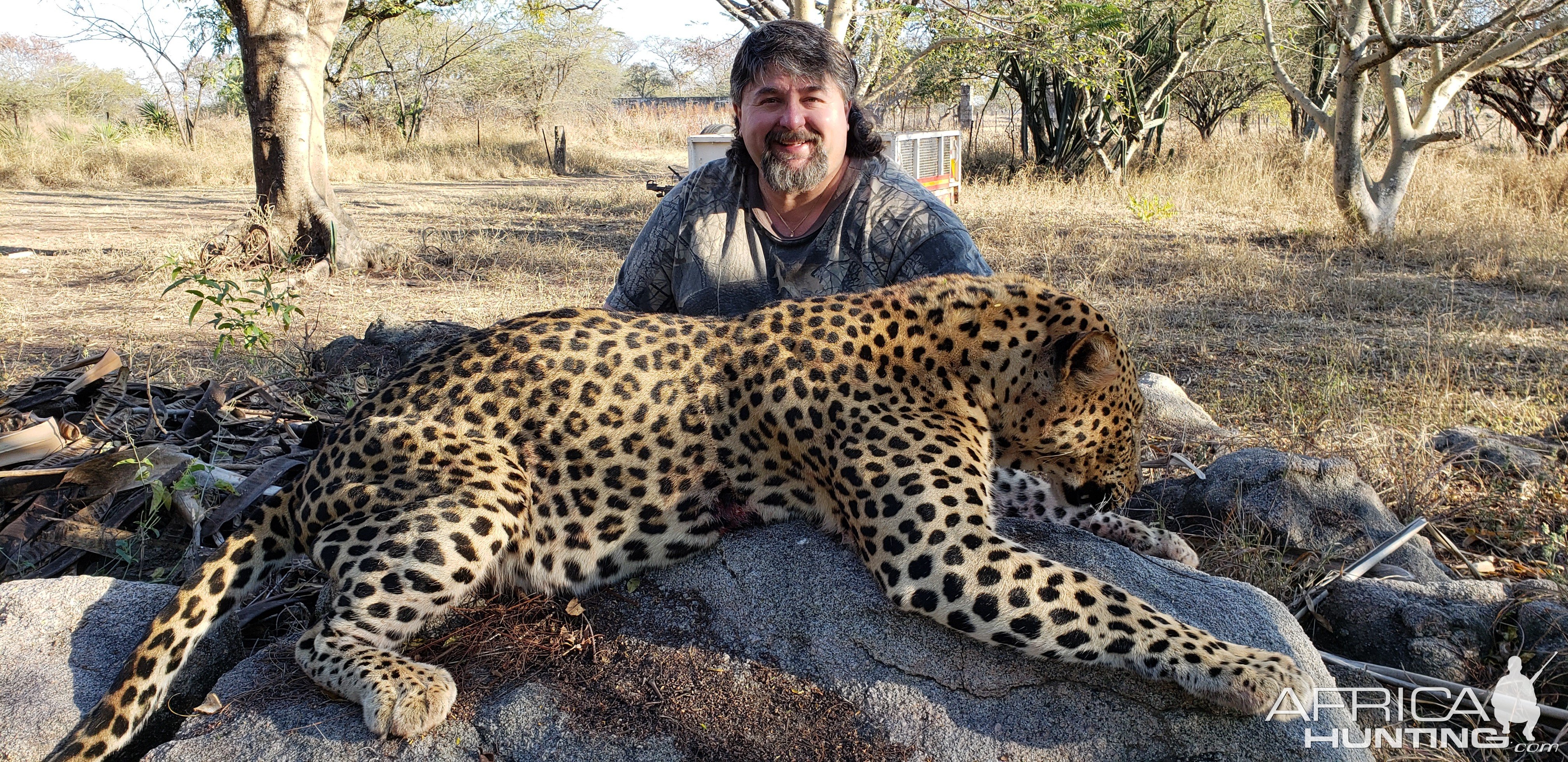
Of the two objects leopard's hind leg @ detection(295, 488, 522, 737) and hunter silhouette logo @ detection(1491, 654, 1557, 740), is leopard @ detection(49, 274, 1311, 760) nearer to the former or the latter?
leopard's hind leg @ detection(295, 488, 522, 737)

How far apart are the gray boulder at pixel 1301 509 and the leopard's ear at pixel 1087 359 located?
4.97ft

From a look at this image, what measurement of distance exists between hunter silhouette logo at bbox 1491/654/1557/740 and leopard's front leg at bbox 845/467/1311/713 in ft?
3.59

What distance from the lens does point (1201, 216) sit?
18078mm

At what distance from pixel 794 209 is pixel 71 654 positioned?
425 cm

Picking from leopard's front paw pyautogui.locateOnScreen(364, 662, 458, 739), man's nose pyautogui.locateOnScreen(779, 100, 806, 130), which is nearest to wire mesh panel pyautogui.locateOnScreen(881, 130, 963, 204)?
man's nose pyautogui.locateOnScreen(779, 100, 806, 130)

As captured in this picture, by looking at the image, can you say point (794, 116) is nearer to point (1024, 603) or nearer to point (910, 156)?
point (1024, 603)

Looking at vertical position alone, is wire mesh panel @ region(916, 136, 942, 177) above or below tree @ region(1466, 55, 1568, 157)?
below

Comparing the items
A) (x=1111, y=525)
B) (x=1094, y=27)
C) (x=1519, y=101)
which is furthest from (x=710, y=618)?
(x=1519, y=101)

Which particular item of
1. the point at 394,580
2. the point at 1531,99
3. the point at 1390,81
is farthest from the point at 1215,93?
the point at 394,580

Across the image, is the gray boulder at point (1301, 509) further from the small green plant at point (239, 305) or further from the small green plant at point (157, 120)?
the small green plant at point (157, 120)

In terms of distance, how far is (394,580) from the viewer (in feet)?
11.9

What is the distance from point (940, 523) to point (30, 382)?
6.00 m

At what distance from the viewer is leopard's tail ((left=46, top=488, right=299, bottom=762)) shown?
345 centimetres

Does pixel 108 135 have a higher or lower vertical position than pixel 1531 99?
higher
